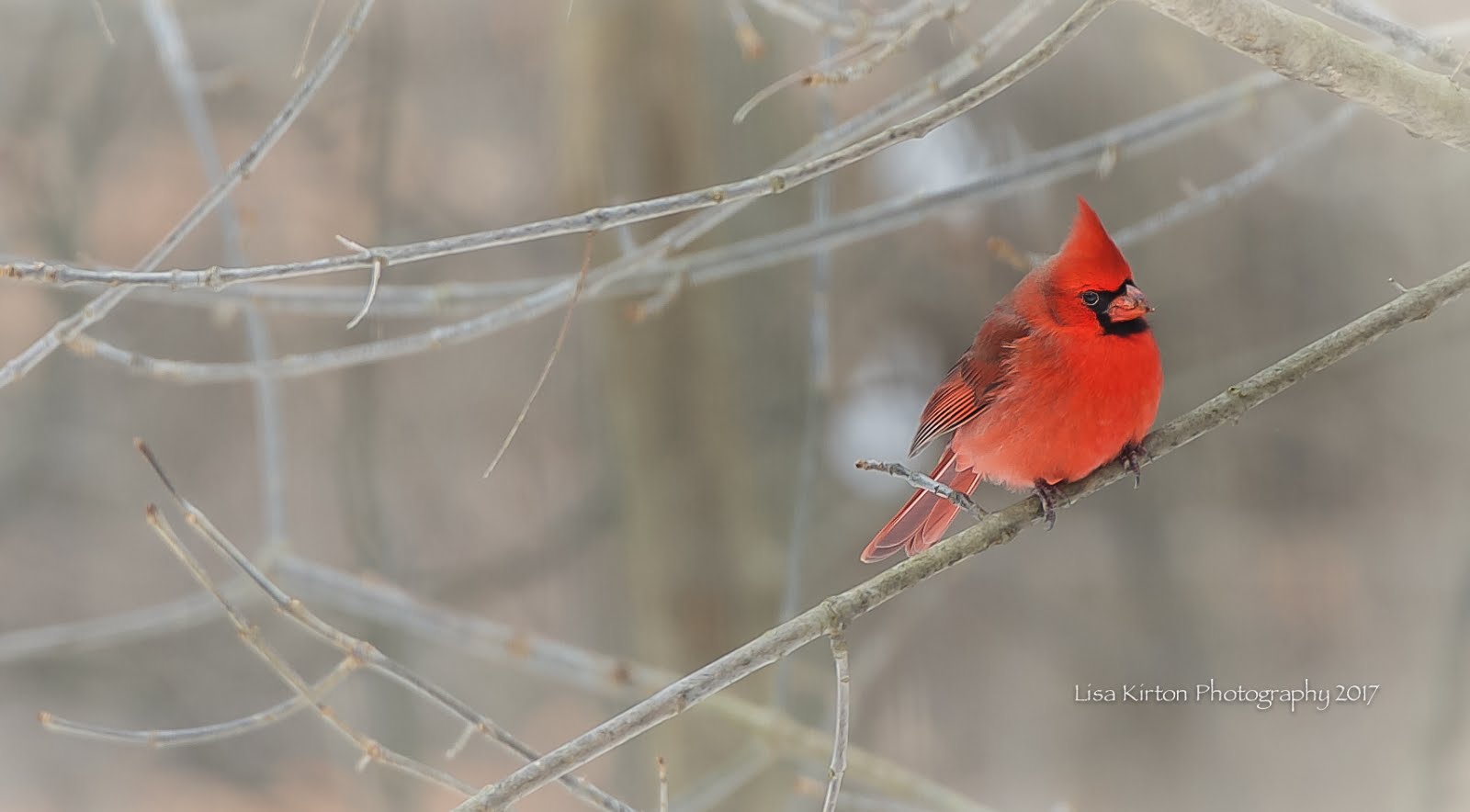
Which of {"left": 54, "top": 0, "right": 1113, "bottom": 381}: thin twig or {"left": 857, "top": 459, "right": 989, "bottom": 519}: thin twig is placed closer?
{"left": 54, "top": 0, "right": 1113, "bottom": 381}: thin twig

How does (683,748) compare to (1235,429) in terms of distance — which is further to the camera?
(683,748)

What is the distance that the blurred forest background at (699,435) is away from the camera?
239cm

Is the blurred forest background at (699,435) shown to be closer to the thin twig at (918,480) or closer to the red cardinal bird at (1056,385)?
the red cardinal bird at (1056,385)

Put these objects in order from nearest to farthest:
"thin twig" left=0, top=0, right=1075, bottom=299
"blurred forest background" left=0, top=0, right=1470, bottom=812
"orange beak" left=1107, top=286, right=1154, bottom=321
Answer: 1. "thin twig" left=0, top=0, right=1075, bottom=299
2. "orange beak" left=1107, top=286, right=1154, bottom=321
3. "blurred forest background" left=0, top=0, right=1470, bottom=812

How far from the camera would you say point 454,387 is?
3.32 meters

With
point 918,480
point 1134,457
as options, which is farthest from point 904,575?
point 1134,457

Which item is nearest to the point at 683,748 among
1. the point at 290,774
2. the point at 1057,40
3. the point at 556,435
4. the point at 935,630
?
the point at 935,630

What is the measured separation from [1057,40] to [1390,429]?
178 cm

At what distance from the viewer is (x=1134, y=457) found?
1398 mm

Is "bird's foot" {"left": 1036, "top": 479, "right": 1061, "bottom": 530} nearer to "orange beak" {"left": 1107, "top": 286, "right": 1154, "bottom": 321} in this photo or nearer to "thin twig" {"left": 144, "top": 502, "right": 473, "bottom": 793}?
"orange beak" {"left": 1107, "top": 286, "right": 1154, "bottom": 321}

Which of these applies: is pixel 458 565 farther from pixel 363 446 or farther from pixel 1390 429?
pixel 1390 429

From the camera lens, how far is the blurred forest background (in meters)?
2.39

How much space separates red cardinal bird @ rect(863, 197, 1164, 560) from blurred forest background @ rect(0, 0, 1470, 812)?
0.43m

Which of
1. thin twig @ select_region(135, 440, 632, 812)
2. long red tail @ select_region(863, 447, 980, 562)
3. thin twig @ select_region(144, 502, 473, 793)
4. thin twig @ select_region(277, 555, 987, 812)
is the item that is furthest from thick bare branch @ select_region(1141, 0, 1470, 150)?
thin twig @ select_region(277, 555, 987, 812)
